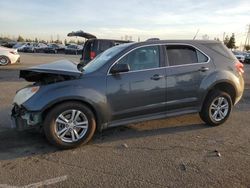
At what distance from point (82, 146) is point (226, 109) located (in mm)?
3020

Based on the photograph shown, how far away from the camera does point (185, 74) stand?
569 centimetres

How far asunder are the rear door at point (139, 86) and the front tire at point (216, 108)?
96 centimetres

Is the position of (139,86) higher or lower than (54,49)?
higher

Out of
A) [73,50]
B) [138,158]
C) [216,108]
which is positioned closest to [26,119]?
[138,158]

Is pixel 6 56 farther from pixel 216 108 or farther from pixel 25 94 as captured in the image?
pixel 216 108

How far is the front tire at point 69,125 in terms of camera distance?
4.77 metres

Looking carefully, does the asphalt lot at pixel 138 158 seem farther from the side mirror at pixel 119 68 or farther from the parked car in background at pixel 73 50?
→ the parked car in background at pixel 73 50

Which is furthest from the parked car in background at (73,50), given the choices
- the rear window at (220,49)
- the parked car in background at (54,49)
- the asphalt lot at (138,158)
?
the rear window at (220,49)

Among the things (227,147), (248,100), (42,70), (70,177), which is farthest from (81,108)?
(248,100)

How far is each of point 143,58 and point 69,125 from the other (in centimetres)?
175

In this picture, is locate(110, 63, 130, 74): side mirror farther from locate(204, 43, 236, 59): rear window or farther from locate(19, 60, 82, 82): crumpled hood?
locate(204, 43, 236, 59): rear window

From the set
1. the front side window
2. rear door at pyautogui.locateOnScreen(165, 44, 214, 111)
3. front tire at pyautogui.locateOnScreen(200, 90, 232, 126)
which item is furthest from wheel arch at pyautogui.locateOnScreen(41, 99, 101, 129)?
front tire at pyautogui.locateOnScreen(200, 90, 232, 126)

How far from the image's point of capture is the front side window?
5.36 meters

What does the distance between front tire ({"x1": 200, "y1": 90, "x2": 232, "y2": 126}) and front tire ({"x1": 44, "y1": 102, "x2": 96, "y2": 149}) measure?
7.55ft
